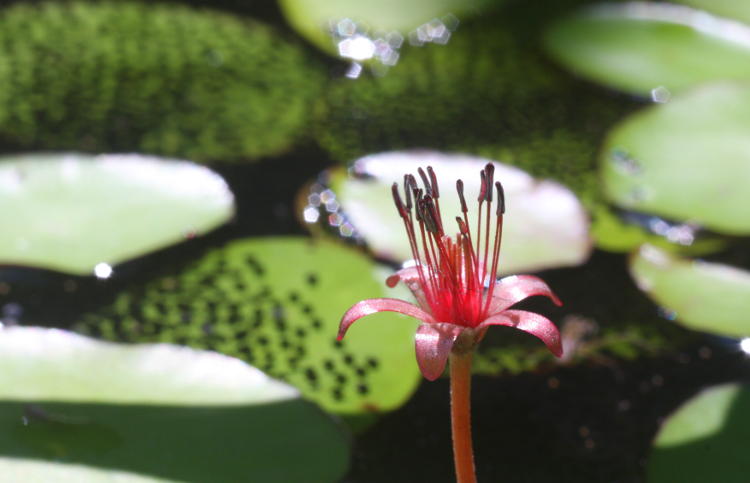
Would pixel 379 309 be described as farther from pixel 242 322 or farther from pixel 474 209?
pixel 474 209

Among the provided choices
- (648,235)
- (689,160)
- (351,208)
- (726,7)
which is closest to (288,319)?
(351,208)

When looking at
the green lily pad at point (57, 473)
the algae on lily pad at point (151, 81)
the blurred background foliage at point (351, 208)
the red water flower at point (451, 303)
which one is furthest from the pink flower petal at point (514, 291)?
the algae on lily pad at point (151, 81)

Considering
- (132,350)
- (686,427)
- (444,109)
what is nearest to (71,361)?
(132,350)

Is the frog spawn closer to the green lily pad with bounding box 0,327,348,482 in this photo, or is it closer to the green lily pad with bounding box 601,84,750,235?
the green lily pad with bounding box 0,327,348,482

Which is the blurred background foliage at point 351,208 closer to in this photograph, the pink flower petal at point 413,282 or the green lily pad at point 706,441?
the green lily pad at point 706,441

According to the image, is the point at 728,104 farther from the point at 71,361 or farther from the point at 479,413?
the point at 71,361
